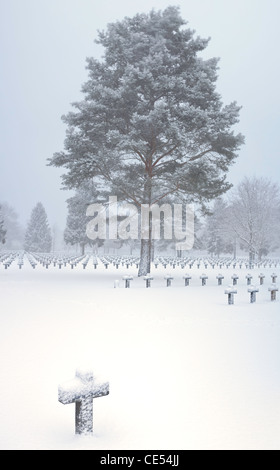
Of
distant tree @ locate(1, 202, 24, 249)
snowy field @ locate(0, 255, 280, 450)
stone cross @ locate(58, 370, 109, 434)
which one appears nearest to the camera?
stone cross @ locate(58, 370, 109, 434)

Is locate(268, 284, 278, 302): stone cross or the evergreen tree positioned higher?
the evergreen tree

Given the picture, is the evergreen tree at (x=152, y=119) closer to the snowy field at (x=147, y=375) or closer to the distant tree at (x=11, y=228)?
the snowy field at (x=147, y=375)

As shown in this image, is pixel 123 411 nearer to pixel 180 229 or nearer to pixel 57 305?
pixel 57 305

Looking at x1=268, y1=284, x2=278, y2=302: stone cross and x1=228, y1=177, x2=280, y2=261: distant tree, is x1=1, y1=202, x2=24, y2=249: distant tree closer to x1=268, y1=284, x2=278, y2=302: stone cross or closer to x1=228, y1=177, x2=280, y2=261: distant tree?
x1=228, y1=177, x2=280, y2=261: distant tree

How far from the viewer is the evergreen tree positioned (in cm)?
2233

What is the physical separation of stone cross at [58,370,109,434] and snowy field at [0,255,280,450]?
12 centimetres

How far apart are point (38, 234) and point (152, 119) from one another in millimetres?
74146

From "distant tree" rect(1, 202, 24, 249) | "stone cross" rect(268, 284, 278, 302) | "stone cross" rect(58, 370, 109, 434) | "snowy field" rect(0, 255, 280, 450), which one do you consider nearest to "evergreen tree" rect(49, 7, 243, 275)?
"stone cross" rect(268, 284, 278, 302)

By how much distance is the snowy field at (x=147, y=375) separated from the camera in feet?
12.6

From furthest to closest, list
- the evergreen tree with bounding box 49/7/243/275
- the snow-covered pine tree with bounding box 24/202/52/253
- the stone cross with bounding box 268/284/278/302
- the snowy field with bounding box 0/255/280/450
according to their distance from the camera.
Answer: the snow-covered pine tree with bounding box 24/202/52/253, the evergreen tree with bounding box 49/7/243/275, the stone cross with bounding box 268/284/278/302, the snowy field with bounding box 0/255/280/450

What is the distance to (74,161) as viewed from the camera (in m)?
23.1

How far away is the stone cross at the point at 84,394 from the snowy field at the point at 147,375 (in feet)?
0.40

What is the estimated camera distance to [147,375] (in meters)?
5.65

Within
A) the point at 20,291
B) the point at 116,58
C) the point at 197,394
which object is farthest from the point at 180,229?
the point at 197,394
